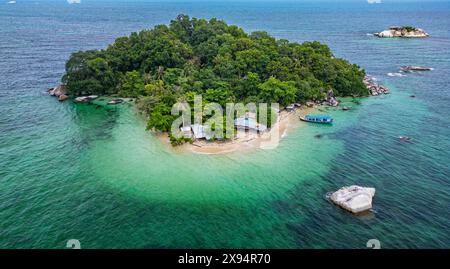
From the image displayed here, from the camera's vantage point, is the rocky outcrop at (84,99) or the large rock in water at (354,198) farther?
the rocky outcrop at (84,99)

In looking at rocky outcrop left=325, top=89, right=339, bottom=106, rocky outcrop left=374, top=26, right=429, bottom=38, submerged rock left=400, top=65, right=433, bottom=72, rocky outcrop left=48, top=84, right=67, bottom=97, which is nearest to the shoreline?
rocky outcrop left=325, top=89, right=339, bottom=106

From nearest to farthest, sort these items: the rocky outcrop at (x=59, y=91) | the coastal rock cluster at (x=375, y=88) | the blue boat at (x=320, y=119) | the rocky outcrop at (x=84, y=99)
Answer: the blue boat at (x=320, y=119) → the rocky outcrop at (x=84, y=99) → the rocky outcrop at (x=59, y=91) → the coastal rock cluster at (x=375, y=88)

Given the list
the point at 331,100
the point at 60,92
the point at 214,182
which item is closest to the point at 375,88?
the point at 331,100

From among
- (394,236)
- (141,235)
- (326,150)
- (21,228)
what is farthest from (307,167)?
(21,228)

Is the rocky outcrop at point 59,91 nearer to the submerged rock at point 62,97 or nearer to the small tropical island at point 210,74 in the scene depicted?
the small tropical island at point 210,74

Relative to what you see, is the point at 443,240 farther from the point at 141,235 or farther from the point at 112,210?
the point at 112,210

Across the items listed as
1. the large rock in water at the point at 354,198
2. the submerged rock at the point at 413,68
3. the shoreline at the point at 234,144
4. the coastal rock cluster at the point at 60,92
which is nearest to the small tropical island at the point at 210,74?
the coastal rock cluster at the point at 60,92

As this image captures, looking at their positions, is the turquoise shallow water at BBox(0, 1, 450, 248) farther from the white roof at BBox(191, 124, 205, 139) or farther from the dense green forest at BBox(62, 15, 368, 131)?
the dense green forest at BBox(62, 15, 368, 131)
